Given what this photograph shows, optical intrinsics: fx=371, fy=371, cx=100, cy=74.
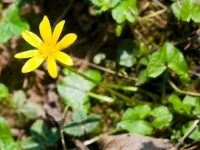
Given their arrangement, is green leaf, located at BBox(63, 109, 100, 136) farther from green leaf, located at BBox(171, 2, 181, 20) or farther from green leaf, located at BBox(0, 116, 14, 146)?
green leaf, located at BBox(171, 2, 181, 20)

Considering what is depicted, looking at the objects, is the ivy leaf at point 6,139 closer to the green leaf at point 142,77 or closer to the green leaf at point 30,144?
the green leaf at point 30,144

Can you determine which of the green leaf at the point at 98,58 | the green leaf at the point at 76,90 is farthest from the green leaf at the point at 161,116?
the green leaf at the point at 98,58

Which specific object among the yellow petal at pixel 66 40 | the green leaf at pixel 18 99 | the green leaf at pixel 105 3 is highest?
the green leaf at pixel 105 3

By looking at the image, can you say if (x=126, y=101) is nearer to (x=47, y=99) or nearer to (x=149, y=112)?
(x=149, y=112)

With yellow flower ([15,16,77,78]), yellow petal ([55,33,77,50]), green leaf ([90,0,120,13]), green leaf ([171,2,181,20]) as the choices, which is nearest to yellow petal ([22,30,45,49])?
yellow flower ([15,16,77,78])

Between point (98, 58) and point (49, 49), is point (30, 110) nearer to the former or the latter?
Answer: point (98, 58)

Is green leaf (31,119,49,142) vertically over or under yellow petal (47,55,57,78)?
under
